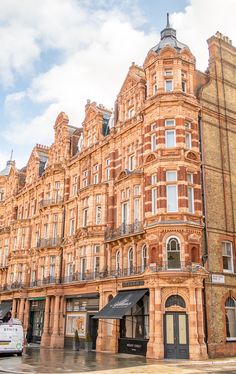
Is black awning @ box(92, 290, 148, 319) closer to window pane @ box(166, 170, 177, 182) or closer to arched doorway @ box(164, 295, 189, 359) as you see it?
arched doorway @ box(164, 295, 189, 359)

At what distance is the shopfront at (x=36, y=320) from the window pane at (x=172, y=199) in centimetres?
1828

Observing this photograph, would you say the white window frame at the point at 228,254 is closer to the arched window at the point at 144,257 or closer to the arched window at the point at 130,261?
the arched window at the point at 144,257

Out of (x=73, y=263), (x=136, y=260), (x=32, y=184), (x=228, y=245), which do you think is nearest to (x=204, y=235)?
(x=228, y=245)

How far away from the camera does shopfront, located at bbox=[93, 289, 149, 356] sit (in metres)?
26.1

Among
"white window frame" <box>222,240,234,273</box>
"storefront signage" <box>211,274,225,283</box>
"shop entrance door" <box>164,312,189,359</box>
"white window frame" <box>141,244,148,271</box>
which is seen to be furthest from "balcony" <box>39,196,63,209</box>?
"shop entrance door" <box>164,312,189,359</box>

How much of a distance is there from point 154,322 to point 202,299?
3.34 m

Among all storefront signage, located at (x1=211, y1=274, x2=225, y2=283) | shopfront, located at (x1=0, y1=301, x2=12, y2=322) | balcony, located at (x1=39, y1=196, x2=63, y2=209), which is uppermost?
balcony, located at (x1=39, y1=196, x2=63, y2=209)

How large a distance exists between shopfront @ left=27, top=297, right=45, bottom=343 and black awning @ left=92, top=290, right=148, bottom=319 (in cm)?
1262

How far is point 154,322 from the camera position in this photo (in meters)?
24.7

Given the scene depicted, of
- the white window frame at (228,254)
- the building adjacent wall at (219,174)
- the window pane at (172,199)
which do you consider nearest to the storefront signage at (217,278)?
the building adjacent wall at (219,174)

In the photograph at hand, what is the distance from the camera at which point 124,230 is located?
30312 mm

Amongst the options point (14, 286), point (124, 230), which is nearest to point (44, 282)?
point (14, 286)

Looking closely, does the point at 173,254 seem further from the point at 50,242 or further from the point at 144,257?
the point at 50,242

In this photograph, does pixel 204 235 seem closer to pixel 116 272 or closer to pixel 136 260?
pixel 136 260
